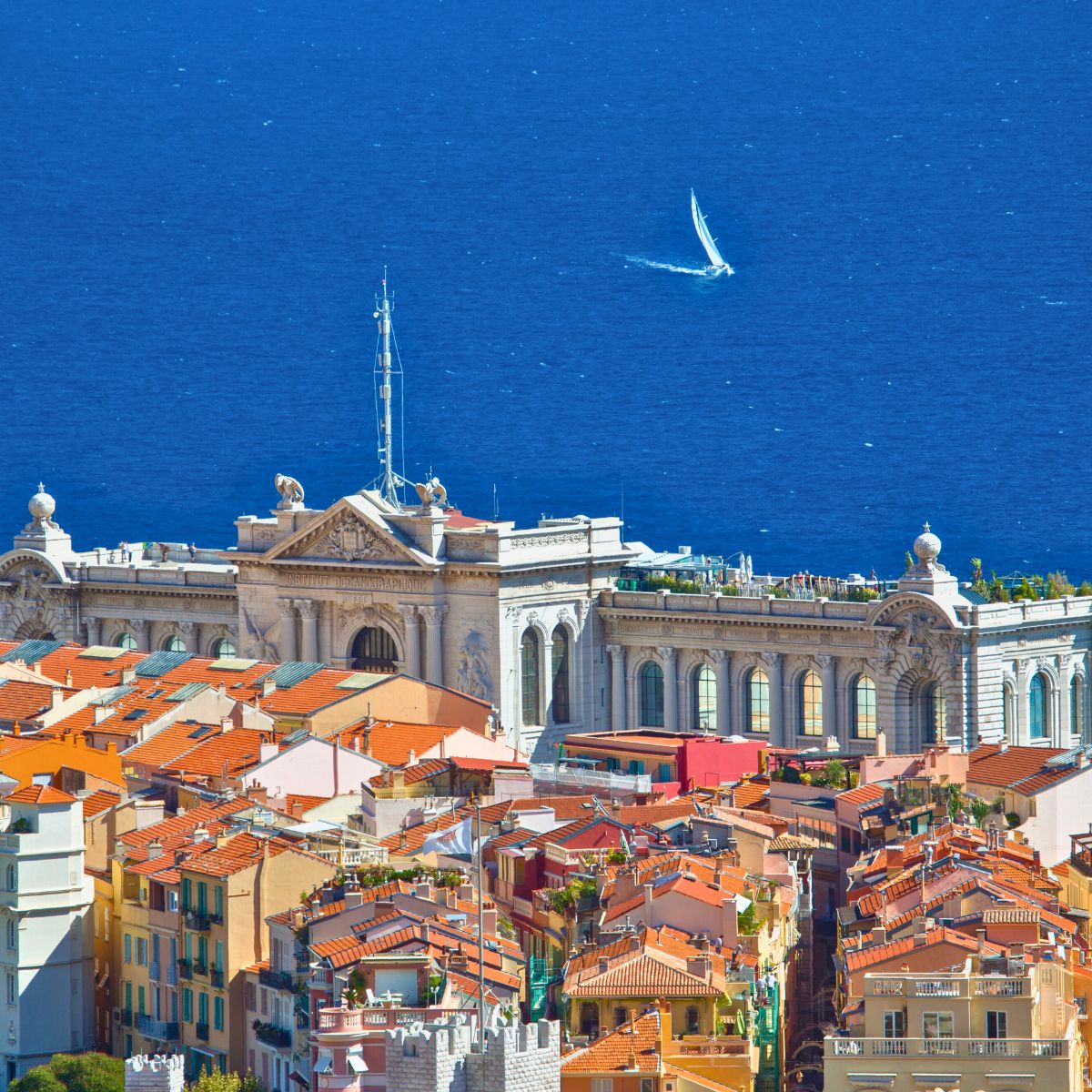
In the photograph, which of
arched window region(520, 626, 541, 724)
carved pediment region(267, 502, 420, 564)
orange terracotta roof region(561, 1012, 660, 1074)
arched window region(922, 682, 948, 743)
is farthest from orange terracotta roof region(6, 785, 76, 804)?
carved pediment region(267, 502, 420, 564)

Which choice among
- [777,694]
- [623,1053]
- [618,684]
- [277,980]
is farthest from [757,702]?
[623,1053]

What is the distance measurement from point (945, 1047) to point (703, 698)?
80.5 metres

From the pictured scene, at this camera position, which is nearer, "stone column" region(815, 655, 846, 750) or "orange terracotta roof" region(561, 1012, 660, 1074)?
"orange terracotta roof" region(561, 1012, 660, 1074)

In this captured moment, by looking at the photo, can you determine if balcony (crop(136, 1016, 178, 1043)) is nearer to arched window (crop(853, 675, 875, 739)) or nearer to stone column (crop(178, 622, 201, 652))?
arched window (crop(853, 675, 875, 739))

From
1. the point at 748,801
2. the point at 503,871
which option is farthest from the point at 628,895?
the point at 748,801

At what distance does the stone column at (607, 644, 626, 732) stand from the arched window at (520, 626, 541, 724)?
2697mm

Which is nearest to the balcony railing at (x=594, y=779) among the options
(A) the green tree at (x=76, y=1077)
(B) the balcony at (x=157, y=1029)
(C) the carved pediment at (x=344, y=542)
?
(B) the balcony at (x=157, y=1029)

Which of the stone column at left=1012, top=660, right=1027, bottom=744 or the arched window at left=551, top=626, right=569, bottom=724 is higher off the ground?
the arched window at left=551, top=626, right=569, bottom=724

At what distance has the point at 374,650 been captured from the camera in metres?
159

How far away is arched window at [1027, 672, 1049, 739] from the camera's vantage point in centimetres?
14638

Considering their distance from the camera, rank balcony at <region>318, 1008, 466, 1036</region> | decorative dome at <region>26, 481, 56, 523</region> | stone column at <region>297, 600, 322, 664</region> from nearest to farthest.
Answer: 1. balcony at <region>318, 1008, 466, 1036</region>
2. stone column at <region>297, 600, 322, 664</region>
3. decorative dome at <region>26, 481, 56, 523</region>

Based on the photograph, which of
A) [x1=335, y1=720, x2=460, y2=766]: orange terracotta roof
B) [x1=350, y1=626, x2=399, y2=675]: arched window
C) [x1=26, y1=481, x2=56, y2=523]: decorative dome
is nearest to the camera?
[x1=335, y1=720, x2=460, y2=766]: orange terracotta roof

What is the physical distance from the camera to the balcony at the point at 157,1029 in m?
93.7

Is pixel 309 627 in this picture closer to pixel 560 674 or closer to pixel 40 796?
pixel 560 674
